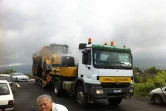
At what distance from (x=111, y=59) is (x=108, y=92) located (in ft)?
4.98

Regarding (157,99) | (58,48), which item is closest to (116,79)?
(157,99)

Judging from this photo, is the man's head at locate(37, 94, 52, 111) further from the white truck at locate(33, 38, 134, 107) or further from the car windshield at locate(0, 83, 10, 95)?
the white truck at locate(33, 38, 134, 107)

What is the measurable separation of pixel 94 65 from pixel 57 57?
6.15 m

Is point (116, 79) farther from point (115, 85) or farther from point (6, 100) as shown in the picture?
point (6, 100)

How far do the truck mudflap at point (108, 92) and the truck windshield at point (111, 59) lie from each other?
3.36 feet

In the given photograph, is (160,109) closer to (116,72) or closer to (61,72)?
(116,72)

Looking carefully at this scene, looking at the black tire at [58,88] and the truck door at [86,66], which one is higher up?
the truck door at [86,66]

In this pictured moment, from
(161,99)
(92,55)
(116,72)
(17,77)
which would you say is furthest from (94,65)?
(17,77)

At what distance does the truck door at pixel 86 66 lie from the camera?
9.95 metres

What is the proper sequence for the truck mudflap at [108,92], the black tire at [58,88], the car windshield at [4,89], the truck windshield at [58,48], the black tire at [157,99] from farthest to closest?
the truck windshield at [58,48]
the black tire at [58,88]
the black tire at [157,99]
the truck mudflap at [108,92]
the car windshield at [4,89]

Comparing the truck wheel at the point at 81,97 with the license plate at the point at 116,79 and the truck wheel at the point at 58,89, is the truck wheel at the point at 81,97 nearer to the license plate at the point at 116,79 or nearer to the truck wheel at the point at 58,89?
the license plate at the point at 116,79

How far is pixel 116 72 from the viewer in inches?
387

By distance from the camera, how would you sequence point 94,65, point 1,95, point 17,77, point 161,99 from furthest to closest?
point 17,77 < point 161,99 < point 94,65 < point 1,95

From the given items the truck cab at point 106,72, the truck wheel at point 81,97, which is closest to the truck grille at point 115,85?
the truck cab at point 106,72
